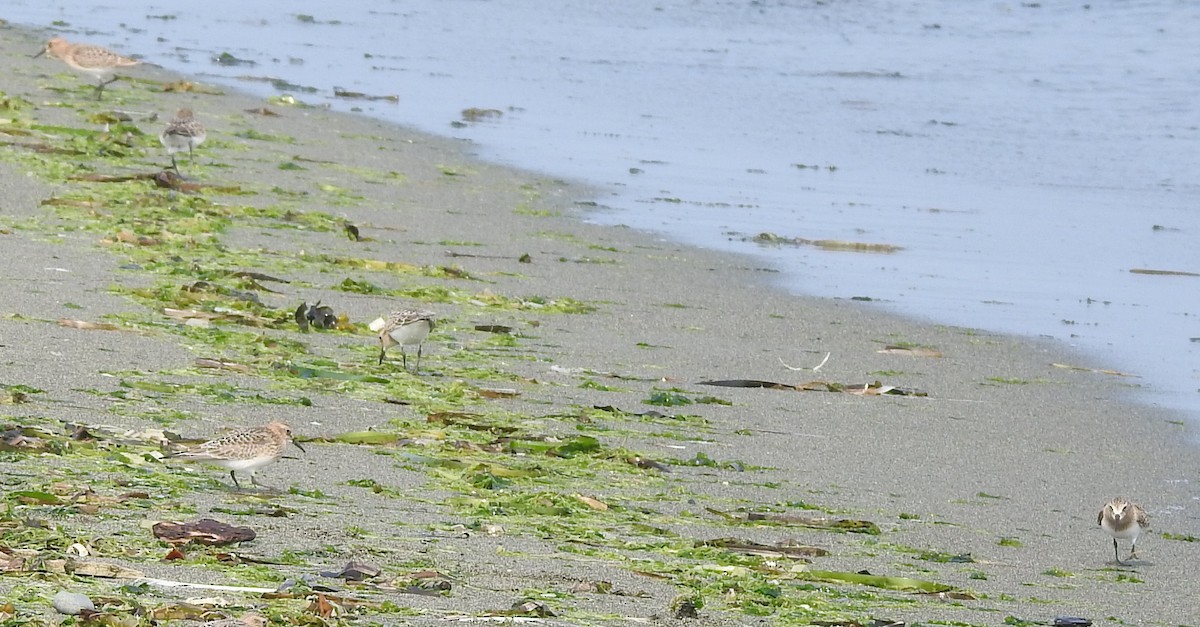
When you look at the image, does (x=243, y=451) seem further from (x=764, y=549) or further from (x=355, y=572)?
(x=764, y=549)

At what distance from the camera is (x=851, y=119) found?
1908 centimetres

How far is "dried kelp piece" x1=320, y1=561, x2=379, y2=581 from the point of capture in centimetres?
471

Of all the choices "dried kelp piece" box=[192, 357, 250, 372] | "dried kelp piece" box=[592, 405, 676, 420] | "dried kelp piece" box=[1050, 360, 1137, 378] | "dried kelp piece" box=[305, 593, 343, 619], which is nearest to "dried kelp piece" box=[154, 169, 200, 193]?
"dried kelp piece" box=[192, 357, 250, 372]

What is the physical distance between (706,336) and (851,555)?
12.6ft

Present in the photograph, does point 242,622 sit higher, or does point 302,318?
point 302,318

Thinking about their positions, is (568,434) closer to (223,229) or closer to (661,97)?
(223,229)

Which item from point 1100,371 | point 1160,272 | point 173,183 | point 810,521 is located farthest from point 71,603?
point 1160,272

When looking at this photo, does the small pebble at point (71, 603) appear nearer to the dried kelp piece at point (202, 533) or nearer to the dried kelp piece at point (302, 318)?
the dried kelp piece at point (202, 533)

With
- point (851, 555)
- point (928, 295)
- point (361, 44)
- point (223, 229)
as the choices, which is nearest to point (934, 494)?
point (851, 555)

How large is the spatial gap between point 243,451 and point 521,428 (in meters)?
1.66

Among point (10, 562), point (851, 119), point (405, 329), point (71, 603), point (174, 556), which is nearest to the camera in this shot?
point (71, 603)

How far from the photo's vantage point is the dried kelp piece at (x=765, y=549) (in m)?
5.57

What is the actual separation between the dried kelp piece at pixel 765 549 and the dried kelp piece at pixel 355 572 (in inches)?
48.1

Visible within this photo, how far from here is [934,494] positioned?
677 cm
